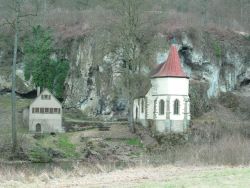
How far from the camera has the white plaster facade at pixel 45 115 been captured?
45228 millimetres

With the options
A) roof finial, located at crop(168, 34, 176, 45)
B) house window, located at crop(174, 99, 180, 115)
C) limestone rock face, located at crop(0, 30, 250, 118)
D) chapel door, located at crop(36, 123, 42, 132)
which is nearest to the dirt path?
house window, located at crop(174, 99, 180, 115)

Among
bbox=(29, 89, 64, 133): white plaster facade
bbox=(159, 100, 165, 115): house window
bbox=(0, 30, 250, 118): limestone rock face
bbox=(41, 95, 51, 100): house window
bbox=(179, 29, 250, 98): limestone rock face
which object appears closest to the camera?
bbox=(159, 100, 165, 115): house window

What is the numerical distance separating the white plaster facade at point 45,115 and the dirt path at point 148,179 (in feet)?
90.7

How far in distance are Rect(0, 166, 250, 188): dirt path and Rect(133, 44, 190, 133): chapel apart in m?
25.0

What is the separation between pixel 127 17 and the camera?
135 feet

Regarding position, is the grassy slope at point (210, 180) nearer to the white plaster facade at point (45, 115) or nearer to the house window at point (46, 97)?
the white plaster facade at point (45, 115)

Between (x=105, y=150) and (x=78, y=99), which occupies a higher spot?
(x=78, y=99)

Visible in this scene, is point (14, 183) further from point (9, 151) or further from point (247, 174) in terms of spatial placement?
point (9, 151)

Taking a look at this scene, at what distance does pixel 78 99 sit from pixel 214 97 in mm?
13132

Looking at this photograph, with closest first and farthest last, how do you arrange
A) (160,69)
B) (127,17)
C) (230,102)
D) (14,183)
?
(14,183) < (127,17) < (160,69) < (230,102)

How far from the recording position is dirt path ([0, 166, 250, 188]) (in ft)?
45.4

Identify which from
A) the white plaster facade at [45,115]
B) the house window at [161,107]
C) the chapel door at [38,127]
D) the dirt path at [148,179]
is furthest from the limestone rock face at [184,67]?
the dirt path at [148,179]

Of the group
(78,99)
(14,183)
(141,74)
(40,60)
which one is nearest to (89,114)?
(78,99)

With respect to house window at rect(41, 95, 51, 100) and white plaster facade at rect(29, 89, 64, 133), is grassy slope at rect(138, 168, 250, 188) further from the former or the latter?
house window at rect(41, 95, 51, 100)
